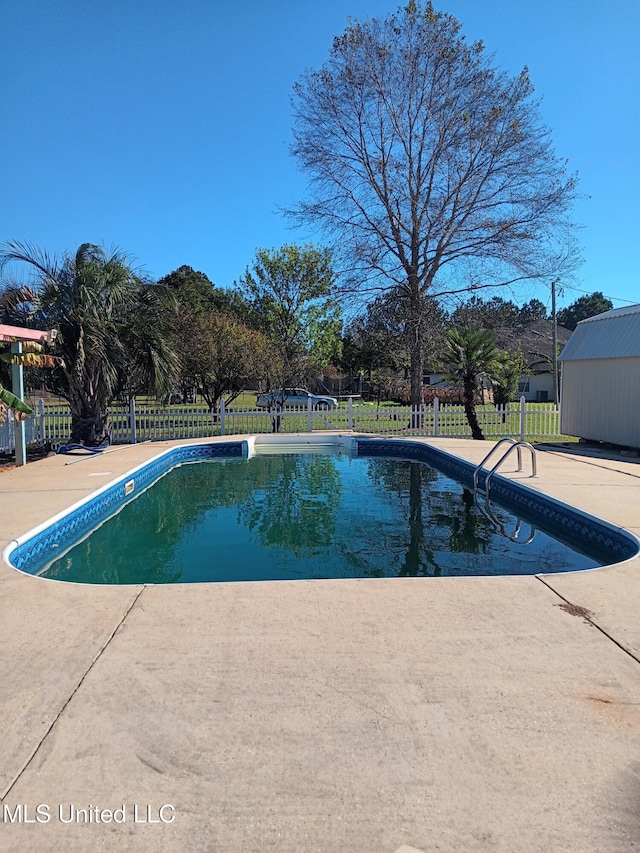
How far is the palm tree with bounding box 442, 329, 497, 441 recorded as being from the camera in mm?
15766

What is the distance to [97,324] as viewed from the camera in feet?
43.1

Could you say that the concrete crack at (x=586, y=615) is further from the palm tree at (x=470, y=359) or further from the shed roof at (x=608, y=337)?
the palm tree at (x=470, y=359)

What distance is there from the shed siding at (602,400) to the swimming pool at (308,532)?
4.21 meters

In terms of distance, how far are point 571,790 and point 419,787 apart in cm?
58

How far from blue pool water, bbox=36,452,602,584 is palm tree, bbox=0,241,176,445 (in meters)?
3.71

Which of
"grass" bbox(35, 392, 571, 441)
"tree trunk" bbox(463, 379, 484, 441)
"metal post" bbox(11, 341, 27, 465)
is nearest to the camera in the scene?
"metal post" bbox(11, 341, 27, 465)

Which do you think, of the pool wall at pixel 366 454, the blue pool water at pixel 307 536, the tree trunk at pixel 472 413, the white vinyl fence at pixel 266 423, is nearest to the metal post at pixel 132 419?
the white vinyl fence at pixel 266 423

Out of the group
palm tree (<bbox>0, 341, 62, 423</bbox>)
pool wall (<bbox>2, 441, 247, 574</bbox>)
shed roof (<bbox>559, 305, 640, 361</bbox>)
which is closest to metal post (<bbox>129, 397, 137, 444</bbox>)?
pool wall (<bbox>2, 441, 247, 574</bbox>)

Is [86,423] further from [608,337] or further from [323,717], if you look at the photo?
[323,717]

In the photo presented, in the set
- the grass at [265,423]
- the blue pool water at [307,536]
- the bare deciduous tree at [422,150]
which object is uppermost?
the bare deciduous tree at [422,150]

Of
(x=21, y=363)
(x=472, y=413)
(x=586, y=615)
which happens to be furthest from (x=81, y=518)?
(x=472, y=413)

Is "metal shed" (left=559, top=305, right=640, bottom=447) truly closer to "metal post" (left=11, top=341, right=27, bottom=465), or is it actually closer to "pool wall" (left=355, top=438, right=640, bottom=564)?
"pool wall" (left=355, top=438, right=640, bottom=564)

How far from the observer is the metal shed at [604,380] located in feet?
41.4

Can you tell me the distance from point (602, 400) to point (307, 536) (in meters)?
9.66
